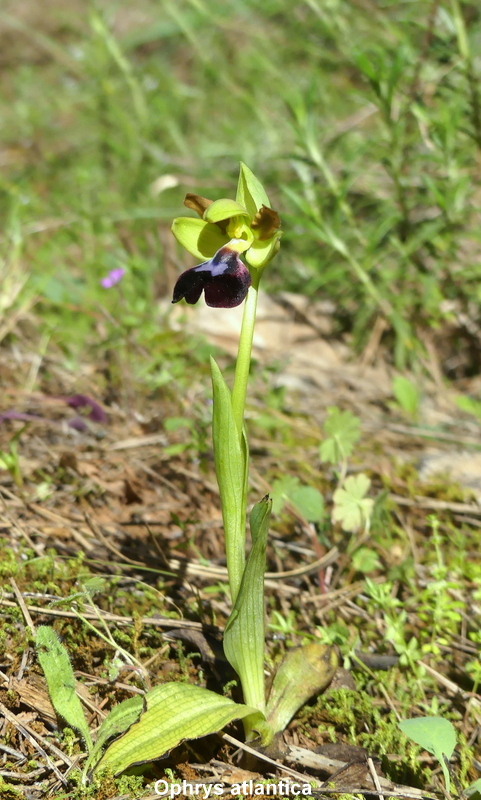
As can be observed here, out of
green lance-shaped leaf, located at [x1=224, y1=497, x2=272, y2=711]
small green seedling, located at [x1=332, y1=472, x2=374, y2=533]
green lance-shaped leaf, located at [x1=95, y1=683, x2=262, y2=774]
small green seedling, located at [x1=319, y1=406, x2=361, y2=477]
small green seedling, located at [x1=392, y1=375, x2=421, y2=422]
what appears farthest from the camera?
small green seedling, located at [x1=392, y1=375, x2=421, y2=422]

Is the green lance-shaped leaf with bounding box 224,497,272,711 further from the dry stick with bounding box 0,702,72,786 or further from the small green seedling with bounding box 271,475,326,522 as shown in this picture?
the small green seedling with bounding box 271,475,326,522

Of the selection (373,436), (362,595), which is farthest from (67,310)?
(362,595)

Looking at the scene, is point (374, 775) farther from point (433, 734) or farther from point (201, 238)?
point (201, 238)

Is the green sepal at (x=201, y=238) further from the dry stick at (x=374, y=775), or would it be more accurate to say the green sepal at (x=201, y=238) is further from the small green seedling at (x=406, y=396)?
the small green seedling at (x=406, y=396)

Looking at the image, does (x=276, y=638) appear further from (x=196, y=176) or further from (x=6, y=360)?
(x=196, y=176)

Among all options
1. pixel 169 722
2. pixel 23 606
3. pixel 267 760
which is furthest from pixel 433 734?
pixel 23 606

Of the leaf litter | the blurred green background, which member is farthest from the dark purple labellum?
the blurred green background

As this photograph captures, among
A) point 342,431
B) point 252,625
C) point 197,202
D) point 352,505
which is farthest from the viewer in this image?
point 342,431
